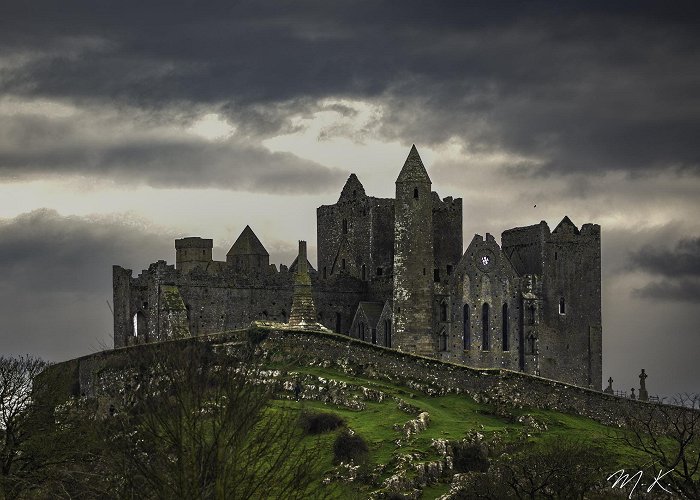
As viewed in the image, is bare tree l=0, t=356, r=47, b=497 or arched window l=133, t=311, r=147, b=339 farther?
arched window l=133, t=311, r=147, b=339

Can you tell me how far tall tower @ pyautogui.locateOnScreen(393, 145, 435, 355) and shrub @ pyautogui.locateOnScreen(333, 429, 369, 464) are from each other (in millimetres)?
29081

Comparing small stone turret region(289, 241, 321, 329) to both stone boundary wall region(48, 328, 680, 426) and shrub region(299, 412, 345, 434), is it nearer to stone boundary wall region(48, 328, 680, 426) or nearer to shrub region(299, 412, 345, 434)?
stone boundary wall region(48, 328, 680, 426)

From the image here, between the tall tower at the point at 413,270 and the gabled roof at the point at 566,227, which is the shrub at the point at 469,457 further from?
the gabled roof at the point at 566,227

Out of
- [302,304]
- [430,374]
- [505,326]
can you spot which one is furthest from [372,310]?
[430,374]

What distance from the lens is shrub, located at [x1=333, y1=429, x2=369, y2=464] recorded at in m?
62.1

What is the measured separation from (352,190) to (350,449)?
48182 millimetres

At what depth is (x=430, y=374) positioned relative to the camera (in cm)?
7625

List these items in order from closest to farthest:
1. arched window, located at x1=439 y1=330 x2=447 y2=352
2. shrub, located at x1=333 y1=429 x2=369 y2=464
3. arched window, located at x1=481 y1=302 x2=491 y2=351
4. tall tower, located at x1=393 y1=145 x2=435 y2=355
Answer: shrub, located at x1=333 y1=429 x2=369 y2=464, tall tower, located at x1=393 y1=145 x2=435 y2=355, arched window, located at x1=439 y1=330 x2=447 y2=352, arched window, located at x1=481 y1=302 x2=491 y2=351

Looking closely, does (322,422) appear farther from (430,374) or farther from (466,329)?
(466,329)

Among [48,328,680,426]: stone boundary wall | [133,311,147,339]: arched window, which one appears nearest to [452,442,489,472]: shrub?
[48,328,680,426]: stone boundary wall

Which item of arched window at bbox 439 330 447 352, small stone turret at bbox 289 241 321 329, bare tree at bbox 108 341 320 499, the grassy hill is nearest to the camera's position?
bare tree at bbox 108 341 320 499

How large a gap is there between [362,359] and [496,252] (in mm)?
23916

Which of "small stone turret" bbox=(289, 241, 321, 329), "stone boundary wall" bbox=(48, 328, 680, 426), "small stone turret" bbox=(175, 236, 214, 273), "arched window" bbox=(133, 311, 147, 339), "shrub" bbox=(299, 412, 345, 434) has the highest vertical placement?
"small stone turret" bbox=(175, 236, 214, 273)

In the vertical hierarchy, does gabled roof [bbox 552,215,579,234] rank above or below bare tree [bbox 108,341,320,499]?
above
